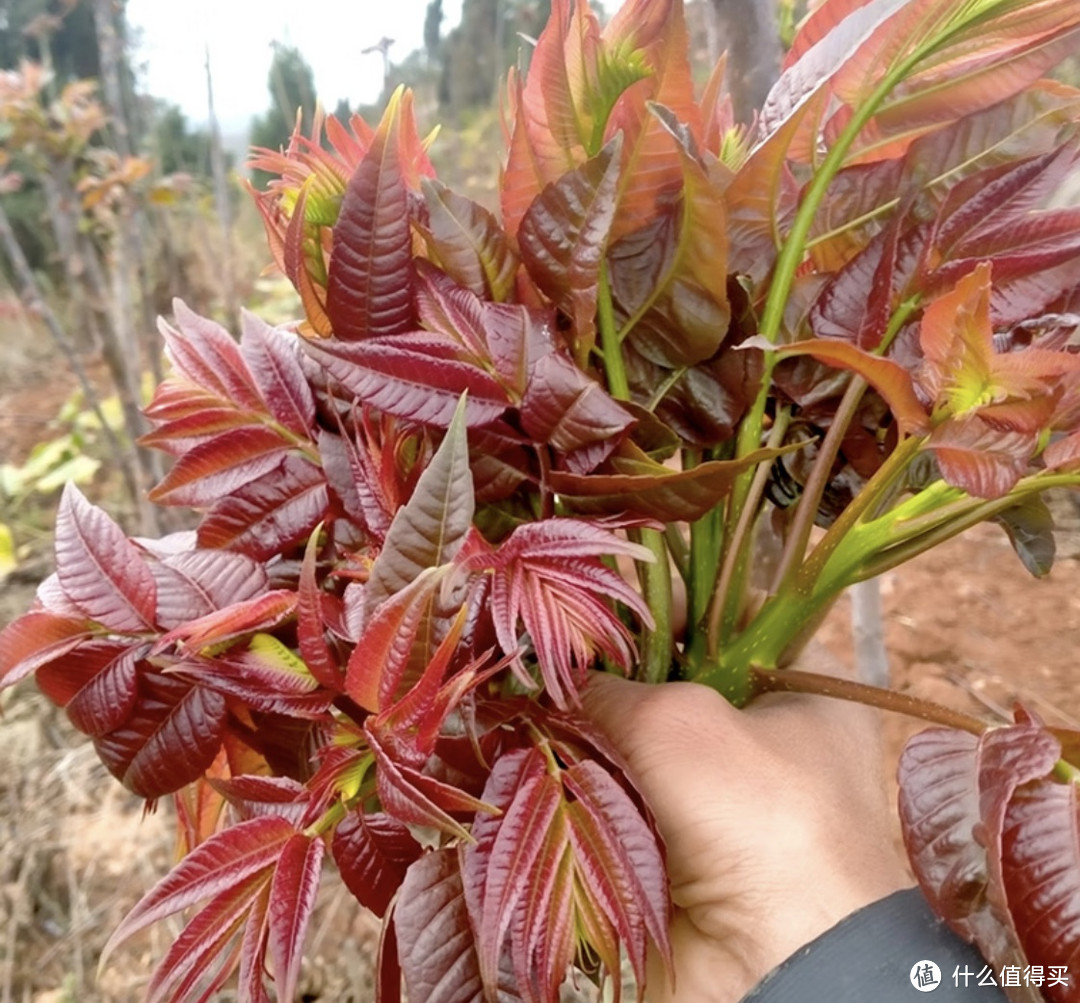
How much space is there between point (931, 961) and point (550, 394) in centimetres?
37

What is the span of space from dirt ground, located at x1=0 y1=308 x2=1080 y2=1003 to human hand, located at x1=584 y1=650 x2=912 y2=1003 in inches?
38.0

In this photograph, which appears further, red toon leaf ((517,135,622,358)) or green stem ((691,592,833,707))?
green stem ((691,592,833,707))

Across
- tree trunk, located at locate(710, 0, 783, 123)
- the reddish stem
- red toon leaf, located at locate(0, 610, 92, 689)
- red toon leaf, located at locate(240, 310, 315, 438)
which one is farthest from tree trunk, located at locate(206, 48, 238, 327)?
the reddish stem

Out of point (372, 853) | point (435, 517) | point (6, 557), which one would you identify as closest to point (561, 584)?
point (435, 517)

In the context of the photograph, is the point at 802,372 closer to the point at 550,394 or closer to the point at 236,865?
the point at 550,394

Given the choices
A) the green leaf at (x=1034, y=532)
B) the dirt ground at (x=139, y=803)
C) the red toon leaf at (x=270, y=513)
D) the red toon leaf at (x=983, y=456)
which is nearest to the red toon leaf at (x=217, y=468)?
the red toon leaf at (x=270, y=513)

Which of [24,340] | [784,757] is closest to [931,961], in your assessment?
[784,757]

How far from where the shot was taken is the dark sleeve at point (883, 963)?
467mm

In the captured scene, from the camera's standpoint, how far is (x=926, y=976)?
47 cm

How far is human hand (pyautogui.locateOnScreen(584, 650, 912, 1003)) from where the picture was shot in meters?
0.52

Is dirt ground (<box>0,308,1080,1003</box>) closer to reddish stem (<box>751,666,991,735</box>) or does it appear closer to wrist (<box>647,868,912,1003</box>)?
wrist (<box>647,868,912,1003</box>)

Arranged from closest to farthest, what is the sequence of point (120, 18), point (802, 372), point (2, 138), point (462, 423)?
A: point (462, 423) → point (802, 372) → point (2, 138) → point (120, 18)

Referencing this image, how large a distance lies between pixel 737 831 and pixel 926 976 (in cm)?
12

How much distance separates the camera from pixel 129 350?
185 cm
